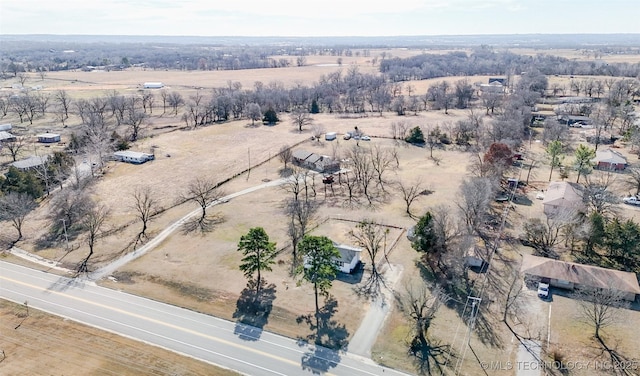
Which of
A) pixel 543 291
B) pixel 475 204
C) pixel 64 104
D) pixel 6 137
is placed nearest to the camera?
pixel 543 291

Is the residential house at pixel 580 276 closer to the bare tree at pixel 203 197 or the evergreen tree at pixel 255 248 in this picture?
the evergreen tree at pixel 255 248

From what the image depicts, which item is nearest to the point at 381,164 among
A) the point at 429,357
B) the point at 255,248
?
the point at 255,248

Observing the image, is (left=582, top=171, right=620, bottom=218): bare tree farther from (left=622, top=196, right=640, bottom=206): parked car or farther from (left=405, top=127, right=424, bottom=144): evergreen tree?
(left=405, top=127, right=424, bottom=144): evergreen tree

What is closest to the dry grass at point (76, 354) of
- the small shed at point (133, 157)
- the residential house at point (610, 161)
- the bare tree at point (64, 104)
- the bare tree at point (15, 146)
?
the small shed at point (133, 157)

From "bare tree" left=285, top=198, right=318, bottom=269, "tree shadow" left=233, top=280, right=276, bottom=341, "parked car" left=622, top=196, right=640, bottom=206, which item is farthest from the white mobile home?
"tree shadow" left=233, top=280, right=276, bottom=341

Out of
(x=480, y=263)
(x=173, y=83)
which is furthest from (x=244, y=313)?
(x=173, y=83)

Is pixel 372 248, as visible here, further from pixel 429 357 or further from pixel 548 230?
pixel 548 230
